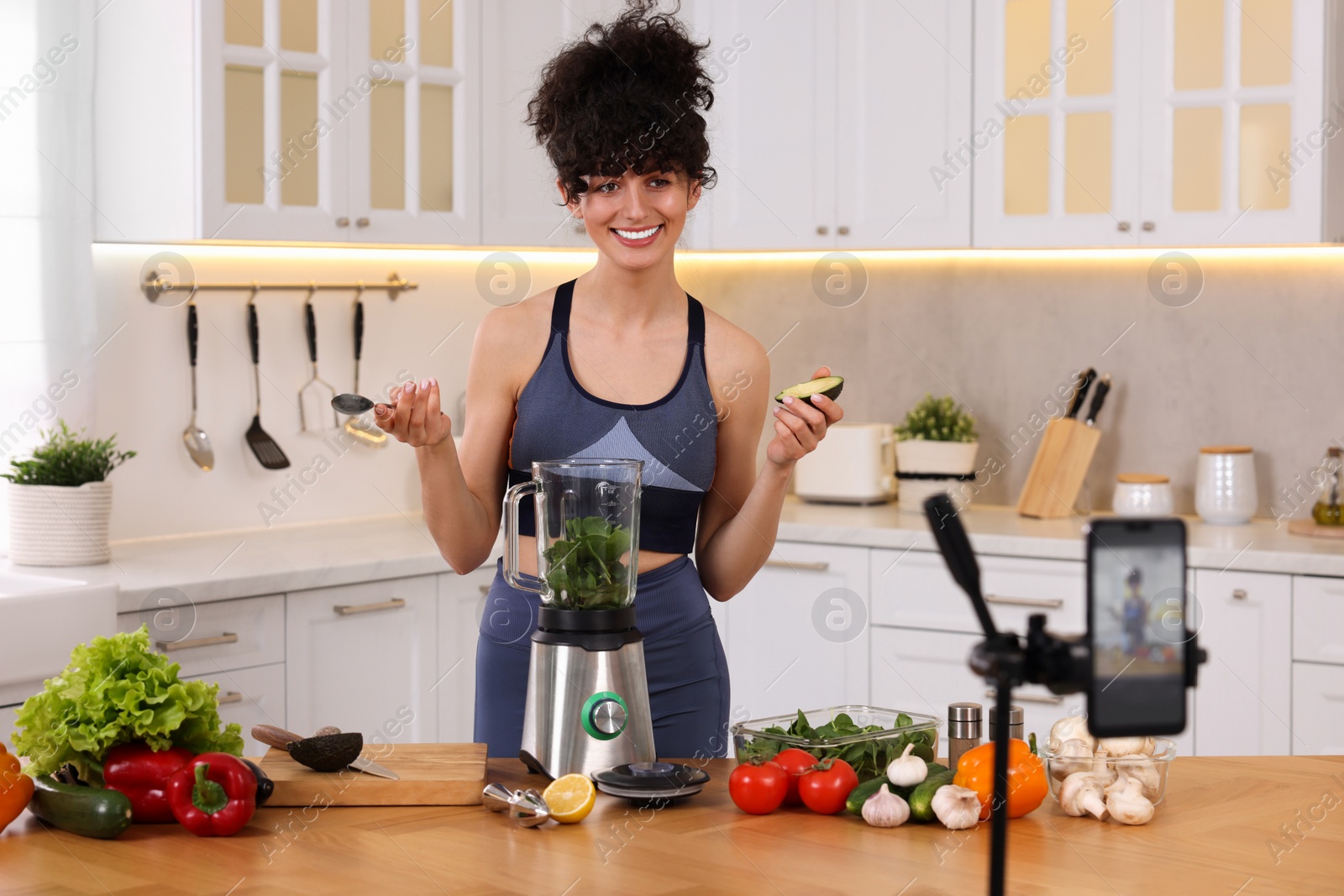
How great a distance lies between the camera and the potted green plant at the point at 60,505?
286 centimetres

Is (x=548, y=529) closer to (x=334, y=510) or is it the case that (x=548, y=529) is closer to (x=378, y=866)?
(x=378, y=866)

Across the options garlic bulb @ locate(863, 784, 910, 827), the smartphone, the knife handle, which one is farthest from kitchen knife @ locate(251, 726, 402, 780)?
the smartphone

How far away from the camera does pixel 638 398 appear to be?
1.86 m

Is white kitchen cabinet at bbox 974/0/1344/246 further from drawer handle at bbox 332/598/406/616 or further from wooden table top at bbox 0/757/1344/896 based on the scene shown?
wooden table top at bbox 0/757/1344/896

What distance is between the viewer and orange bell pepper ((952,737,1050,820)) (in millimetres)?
1324

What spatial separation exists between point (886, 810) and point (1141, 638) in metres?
0.58

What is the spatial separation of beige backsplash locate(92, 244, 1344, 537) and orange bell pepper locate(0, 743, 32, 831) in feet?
6.48

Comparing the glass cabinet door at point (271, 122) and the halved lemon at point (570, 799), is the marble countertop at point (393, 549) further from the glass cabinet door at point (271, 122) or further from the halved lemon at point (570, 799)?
the halved lemon at point (570, 799)

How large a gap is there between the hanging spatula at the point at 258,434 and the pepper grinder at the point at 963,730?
2373 mm

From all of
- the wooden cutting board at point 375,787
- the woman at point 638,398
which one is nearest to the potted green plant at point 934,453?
the woman at point 638,398

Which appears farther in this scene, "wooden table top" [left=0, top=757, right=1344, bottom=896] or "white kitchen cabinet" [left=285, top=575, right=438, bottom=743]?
"white kitchen cabinet" [left=285, top=575, right=438, bottom=743]

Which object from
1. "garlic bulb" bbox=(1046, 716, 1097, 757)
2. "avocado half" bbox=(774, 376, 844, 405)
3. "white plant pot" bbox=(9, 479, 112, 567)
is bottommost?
"garlic bulb" bbox=(1046, 716, 1097, 757)

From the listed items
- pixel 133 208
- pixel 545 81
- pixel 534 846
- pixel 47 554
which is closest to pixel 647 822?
pixel 534 846

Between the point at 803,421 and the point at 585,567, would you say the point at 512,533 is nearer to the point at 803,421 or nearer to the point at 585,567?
the point at 585,567
